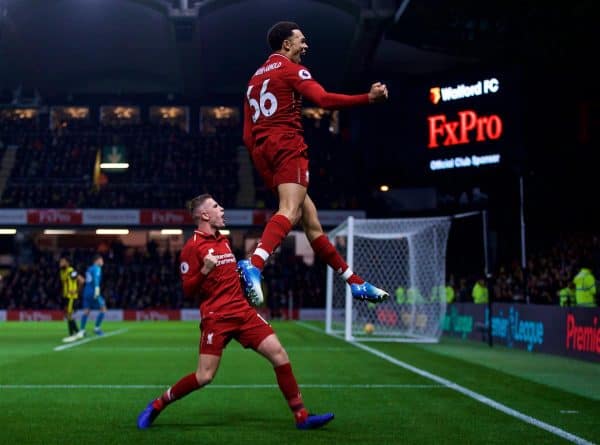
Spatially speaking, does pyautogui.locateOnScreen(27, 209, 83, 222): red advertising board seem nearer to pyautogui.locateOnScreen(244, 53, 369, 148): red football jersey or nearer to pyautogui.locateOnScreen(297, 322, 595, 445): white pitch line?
pyautogui.locateOnScreen(297, 322, 595, 445): white pitch line

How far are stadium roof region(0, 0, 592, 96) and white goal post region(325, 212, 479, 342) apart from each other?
11.5m

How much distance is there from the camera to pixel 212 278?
6.74m

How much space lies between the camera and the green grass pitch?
6.58m

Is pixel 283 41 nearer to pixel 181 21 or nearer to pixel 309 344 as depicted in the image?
pixel 309 344

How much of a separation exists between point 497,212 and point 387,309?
12.0m

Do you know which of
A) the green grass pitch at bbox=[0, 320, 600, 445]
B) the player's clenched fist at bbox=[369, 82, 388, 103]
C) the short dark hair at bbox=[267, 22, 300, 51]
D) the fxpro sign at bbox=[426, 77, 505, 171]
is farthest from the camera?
the fxpro sign at bbox=[426, 77, 505, 171]

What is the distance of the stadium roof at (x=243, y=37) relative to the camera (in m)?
32.6

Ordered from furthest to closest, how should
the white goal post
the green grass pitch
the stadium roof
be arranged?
the stadium roof → the white goal post → the green grass pitch

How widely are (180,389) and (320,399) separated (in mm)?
2539

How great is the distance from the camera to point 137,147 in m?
47.5

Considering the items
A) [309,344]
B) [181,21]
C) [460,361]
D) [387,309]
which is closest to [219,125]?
[181,21]

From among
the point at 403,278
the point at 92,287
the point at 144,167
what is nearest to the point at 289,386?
the point at 92,287

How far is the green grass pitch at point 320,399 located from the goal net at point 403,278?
166 inches

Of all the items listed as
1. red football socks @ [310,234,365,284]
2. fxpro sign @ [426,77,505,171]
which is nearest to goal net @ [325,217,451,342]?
fxpro sign @ [426,77,505,171]
